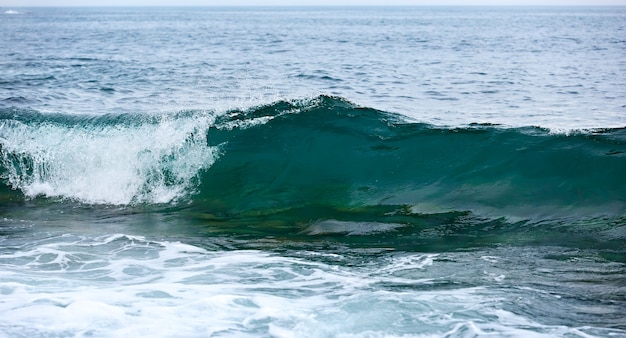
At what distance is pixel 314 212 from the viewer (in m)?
10.0

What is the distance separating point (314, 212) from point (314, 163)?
1756 mm

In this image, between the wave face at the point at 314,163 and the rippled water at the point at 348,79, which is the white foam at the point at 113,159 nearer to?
the wave face at the point at 314,163

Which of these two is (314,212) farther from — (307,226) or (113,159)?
(113,159)

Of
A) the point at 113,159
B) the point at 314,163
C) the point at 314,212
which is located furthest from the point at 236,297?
the point at 113,159

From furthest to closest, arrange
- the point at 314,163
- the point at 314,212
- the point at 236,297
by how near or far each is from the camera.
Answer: the point at 314,163 → the point at 314,212 → the point at 236,297

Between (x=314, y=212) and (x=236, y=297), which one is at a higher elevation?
(x=236, y=297)

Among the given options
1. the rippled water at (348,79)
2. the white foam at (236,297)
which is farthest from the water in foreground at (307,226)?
the rippled water at (348,79)

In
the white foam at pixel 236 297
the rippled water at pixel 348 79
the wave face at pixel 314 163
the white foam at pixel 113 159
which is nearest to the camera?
the white foam at pixel 236 297

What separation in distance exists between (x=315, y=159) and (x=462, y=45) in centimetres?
2505

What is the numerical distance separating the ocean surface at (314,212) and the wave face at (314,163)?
0.03 meters

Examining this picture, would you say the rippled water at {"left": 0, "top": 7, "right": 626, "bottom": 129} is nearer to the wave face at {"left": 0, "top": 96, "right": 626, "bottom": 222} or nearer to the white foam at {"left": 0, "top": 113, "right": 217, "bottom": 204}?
the wave face at {"left": 0, "top": 96, "right": 626, "bottom": 222}

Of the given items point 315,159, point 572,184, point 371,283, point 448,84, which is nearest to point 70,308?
point 371,283

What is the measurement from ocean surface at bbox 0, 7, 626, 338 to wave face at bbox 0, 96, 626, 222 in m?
0.03

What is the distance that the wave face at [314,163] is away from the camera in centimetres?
1007
